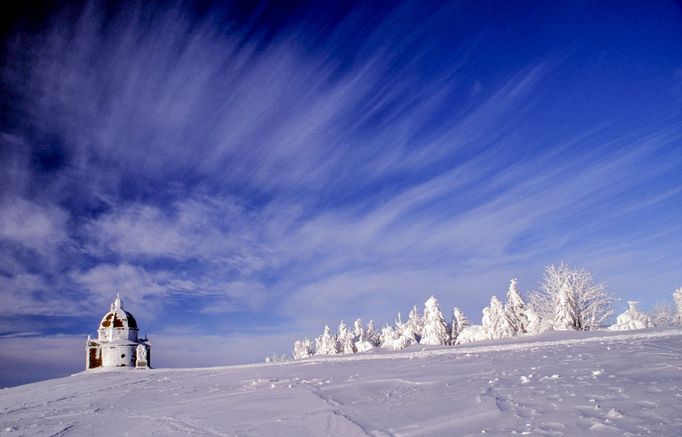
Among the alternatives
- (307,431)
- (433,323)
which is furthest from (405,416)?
(433,323)

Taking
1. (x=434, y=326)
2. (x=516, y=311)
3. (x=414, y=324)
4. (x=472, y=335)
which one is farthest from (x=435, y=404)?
(x=414, y=324)

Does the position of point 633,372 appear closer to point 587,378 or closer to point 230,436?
point 587,378

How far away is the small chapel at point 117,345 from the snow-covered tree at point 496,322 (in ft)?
188

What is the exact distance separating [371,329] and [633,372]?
3119 inches

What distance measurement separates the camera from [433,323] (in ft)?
203

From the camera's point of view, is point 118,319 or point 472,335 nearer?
point 472,335

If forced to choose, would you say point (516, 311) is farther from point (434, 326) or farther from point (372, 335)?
point (372, 335)

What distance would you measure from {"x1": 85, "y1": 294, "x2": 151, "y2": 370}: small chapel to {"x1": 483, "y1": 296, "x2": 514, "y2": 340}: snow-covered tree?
57.3 meters

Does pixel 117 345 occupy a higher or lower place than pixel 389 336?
higher

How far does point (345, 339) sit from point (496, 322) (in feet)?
127

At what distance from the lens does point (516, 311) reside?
164 feet

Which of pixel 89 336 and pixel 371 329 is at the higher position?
pixel 89 336

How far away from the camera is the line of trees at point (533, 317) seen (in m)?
39.2

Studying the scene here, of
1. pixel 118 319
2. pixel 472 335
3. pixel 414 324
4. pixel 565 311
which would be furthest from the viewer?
pixel 414 324
